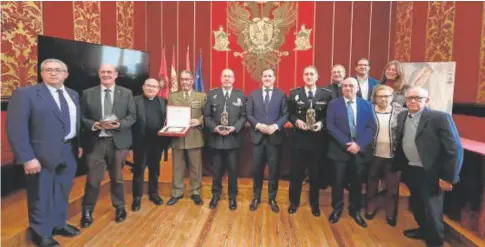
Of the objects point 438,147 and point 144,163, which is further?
point 144,163

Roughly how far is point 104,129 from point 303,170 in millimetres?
1892

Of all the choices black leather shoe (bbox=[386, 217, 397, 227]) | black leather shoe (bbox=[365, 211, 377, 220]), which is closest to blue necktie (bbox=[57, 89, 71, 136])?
black leather shoe (bbox=[365, 211, 377, 220])

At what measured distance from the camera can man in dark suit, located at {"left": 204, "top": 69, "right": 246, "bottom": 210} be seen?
3088 millimetres

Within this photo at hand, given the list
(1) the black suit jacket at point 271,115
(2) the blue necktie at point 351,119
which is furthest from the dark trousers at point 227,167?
(2) the blue necktie at point 351,119

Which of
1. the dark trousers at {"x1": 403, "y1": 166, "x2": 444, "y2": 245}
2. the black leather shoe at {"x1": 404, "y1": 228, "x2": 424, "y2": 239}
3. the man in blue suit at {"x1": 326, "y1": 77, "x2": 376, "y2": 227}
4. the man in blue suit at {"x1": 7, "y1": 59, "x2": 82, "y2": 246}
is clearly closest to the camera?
the man in blue suit at {"x1": 7, "y1": 59, "x2": 82, "y2": 246}

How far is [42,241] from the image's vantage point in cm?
228

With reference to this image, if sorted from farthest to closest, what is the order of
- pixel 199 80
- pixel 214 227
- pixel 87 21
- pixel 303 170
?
pixel 199 80 → pixel 87 21 → pixel 303 170 → pixel 214 227

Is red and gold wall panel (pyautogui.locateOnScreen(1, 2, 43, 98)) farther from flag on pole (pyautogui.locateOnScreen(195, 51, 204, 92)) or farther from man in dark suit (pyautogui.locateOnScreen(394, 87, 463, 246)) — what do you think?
man in dark suit (pyautogui.locateOnScreen(394, 87, 463, 246))

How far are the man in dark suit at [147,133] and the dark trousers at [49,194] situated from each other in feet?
2.26

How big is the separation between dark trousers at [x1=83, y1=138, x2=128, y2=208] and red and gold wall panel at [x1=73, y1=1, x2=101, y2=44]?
6.36 ft

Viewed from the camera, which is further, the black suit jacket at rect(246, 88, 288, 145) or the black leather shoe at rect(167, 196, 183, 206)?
the black leather shoe at rect(167, 196, 183, 206)

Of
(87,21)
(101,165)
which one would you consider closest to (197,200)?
(101,165)

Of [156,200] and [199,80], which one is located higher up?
[199,80]

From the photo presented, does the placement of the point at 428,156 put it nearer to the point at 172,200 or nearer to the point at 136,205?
the point at 172,200
